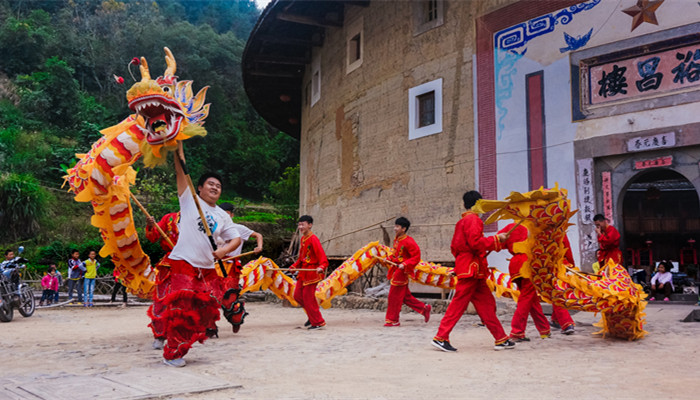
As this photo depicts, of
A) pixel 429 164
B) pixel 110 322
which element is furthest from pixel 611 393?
pixel 429 164

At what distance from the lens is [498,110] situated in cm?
1259

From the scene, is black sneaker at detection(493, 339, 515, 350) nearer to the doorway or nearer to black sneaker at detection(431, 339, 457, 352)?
black sneaker at detection(431, 339, 457, 352)

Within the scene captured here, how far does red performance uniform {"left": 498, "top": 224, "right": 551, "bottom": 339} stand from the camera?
6.70 metres

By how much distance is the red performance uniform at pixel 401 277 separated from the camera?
8984 millimetres

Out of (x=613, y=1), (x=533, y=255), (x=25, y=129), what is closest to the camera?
(x=533, y=255)

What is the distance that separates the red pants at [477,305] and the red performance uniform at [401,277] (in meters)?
2.66

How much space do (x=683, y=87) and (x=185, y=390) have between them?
10195mm

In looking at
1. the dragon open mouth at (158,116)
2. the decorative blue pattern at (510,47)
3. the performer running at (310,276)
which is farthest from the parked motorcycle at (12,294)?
the decorative blue pattern at (510,47)

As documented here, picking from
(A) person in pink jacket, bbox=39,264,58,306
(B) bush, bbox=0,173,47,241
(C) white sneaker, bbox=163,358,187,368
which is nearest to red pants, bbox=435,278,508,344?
(C) white sneaker, bbox=163,358,187,368

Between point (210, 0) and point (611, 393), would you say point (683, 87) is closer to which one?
point (611, 393)

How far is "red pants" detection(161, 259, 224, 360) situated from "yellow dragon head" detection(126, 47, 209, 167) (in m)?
1.03

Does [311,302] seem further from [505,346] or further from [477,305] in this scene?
[505,346]

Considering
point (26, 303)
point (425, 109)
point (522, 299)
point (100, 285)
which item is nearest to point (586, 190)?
point (425, 109)

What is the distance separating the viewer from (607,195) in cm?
1111
